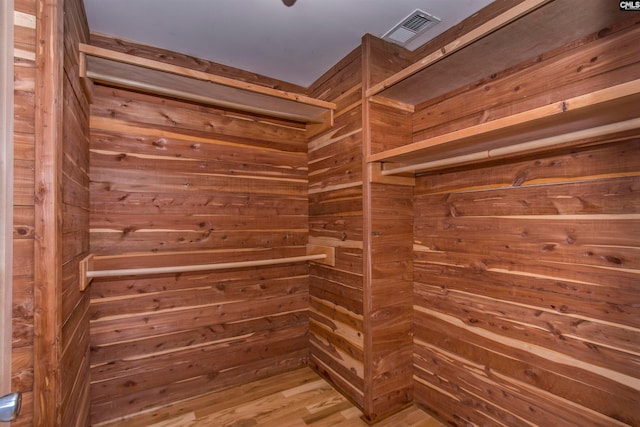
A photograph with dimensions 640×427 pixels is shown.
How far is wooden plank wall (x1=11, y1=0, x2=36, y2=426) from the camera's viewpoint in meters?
0.95

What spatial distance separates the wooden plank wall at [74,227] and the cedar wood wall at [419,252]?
3 cm

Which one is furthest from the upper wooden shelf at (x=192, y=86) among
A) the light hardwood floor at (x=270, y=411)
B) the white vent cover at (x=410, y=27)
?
the light hardwood floor at (x=270, y=411)

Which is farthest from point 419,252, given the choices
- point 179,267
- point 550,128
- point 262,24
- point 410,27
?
point 262,24

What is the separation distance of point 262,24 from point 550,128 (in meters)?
1.60

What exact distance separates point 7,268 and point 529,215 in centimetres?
198

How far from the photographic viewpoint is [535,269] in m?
1.39

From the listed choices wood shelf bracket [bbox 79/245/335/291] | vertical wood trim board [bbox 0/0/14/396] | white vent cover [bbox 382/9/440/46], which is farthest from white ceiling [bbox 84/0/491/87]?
wood shelf bracket [bbox 79/245/335/291]

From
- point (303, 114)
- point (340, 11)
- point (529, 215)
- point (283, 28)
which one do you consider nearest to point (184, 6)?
point (283, 28)

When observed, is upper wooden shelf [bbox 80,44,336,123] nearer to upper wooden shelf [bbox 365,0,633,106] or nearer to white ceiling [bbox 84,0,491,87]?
white ceiling [bbox 84,0,491,87]

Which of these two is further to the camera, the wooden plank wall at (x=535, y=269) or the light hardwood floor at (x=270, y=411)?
the light hardwood floor at (x=270, y=411)

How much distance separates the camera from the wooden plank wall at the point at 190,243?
1801 millimetres

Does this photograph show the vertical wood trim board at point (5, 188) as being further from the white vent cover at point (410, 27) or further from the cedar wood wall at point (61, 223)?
the white vent cover at point (410, 27)

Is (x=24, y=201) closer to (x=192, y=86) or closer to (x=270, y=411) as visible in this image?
(x=192, y=86)

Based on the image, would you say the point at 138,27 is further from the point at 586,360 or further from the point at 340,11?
the point at 586,360
